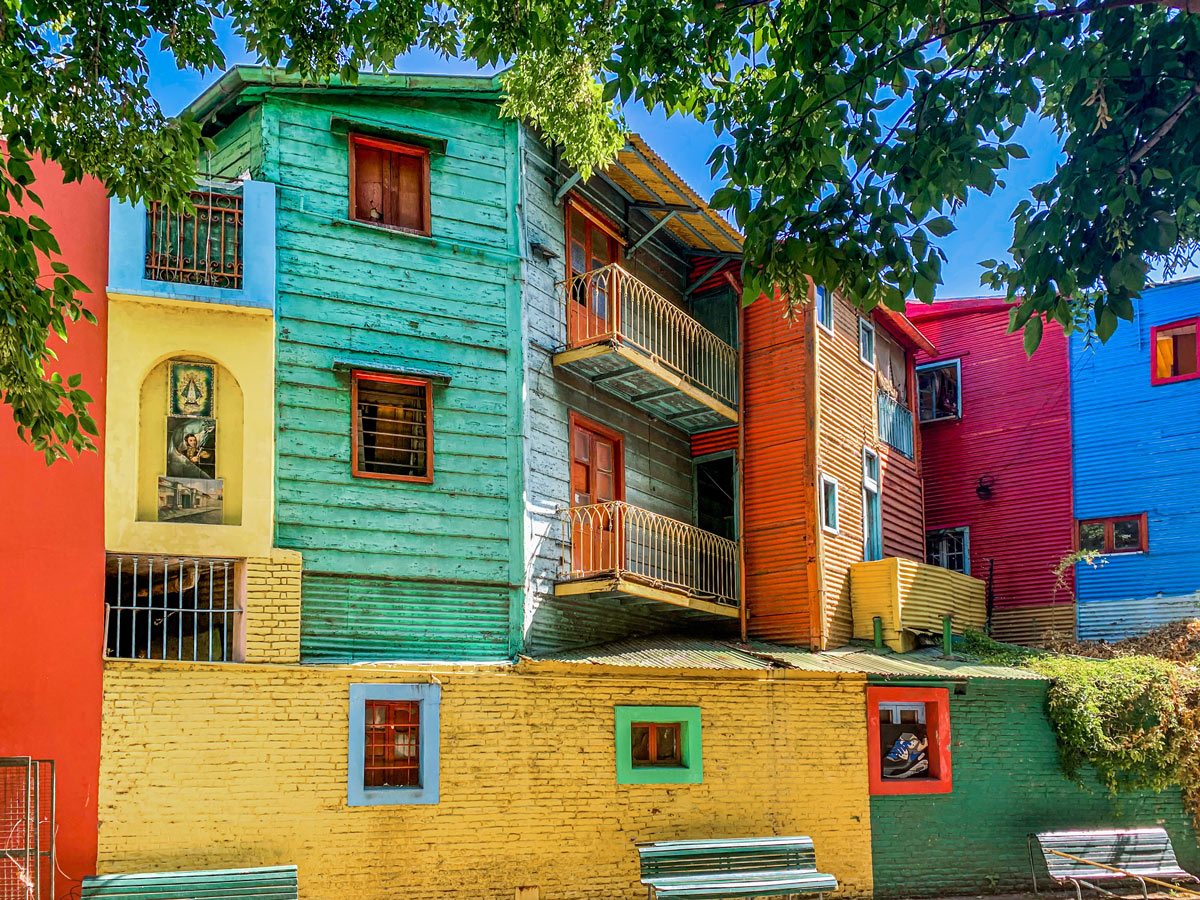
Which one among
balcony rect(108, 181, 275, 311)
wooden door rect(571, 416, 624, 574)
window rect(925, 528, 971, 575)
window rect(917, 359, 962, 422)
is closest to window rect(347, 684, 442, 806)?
wooden door rect(571, 416, 624, 574)

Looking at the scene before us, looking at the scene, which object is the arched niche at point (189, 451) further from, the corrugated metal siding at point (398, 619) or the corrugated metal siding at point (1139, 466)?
the corrugated metal siding at point (1139, 466)

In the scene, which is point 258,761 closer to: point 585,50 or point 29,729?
point 29,729

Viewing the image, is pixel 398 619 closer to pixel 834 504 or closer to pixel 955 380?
pixel 834 504

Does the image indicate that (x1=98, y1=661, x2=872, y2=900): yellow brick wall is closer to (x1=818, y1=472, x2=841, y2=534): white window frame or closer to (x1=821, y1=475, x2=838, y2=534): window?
(x1=818, y1=472, x2=841, y2=534): white window frame

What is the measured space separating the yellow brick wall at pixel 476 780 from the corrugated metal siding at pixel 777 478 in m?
2.12

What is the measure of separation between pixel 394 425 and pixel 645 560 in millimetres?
Result: 4500

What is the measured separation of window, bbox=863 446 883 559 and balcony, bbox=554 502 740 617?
3.07 metres

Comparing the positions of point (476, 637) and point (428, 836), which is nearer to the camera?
point (428, 836)

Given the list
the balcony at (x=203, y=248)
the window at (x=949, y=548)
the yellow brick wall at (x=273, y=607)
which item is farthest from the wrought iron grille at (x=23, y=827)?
the window at (x=949, y=548)

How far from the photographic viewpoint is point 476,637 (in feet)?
A: 47.9

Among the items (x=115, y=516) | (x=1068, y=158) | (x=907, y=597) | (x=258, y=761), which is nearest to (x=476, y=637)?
(x=258, y=761)

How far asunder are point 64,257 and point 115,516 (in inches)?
107

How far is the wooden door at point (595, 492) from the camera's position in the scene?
1633 cm

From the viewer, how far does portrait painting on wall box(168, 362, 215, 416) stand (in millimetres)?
13359
